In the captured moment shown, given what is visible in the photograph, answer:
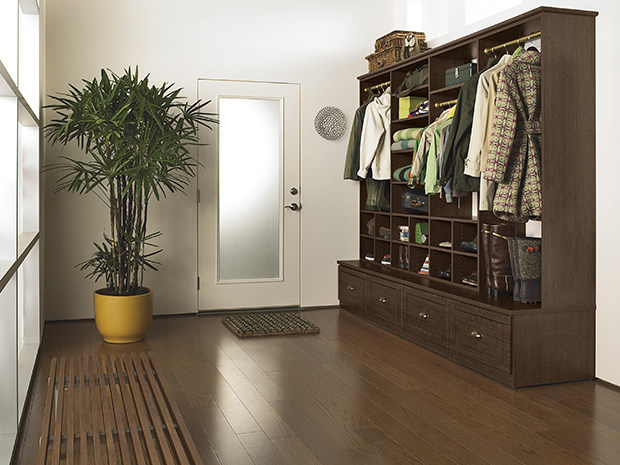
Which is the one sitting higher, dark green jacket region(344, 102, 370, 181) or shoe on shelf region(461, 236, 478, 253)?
dark green jacket region(344, 102, 370, 181)

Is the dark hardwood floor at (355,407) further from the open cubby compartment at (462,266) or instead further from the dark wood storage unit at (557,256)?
the open cubby compartment at (462,266)

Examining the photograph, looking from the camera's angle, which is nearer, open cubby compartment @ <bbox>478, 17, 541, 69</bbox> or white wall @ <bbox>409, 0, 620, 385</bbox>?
white wall @ <bbox>409, 0, 620, 385</bbox>

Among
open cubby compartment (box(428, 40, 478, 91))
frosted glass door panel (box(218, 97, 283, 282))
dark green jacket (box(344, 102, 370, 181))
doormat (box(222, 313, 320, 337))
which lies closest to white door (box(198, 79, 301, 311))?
frosted glass door panel (box(218, 97, 283, 282))

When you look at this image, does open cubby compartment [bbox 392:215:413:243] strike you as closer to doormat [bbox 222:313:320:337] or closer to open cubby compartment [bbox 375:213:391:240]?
open cubby compartment [bbox 375:213:391:240]

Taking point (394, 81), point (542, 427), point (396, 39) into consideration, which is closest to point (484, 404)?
point (542, 427)

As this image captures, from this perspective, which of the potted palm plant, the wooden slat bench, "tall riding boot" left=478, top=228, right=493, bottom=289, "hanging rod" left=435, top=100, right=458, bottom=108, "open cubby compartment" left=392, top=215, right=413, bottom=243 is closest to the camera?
the wooden slat bench

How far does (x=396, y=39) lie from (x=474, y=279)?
230cm

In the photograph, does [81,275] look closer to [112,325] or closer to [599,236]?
[112,325]

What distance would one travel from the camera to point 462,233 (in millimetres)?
4441

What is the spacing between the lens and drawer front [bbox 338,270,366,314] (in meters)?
5.36

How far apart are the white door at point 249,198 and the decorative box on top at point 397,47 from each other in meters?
0.81

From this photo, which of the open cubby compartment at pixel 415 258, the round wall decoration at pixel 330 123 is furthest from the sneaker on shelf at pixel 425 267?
the round wall decoration at pixel 330 123

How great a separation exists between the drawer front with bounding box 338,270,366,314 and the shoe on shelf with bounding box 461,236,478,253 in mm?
1241

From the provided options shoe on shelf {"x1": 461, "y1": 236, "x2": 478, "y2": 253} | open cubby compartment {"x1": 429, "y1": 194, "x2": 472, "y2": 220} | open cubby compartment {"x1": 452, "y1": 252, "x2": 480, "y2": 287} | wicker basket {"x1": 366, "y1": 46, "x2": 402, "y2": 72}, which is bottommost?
open cubby compartment {"x1": 452, "y1": 252, "x2": 480, "y2": 287}
